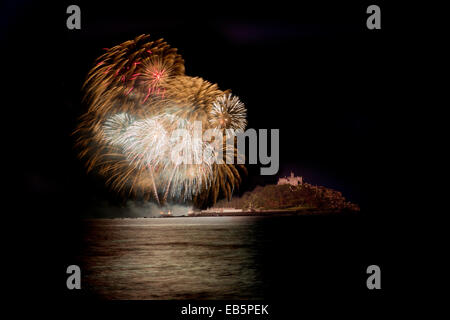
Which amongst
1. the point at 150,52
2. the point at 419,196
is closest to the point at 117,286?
the point at 150,52

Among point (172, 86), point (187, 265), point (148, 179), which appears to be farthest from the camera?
point (148, 179)

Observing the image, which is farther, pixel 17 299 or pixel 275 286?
pixel 275 286

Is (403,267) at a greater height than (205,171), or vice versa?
(205,171)

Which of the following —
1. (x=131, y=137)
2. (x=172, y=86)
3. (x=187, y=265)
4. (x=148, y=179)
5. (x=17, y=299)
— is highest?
(x=172, y=86)

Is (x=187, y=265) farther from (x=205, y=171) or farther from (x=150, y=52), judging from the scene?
(x=150, y=52)

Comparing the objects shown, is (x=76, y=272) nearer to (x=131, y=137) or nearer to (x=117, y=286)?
(x=117, y=286)

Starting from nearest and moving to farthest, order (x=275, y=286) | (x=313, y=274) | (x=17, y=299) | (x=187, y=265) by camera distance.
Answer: (x=17, y=299) < (x=275, y=286) < (x=313, y=274) < (x=187, y=265)
